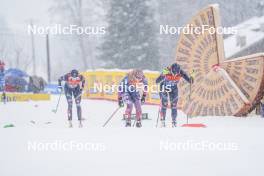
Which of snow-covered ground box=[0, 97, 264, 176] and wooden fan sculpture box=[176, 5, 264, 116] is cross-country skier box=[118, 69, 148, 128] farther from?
wooden fan sculpture box=[176, 5, 264, 116]

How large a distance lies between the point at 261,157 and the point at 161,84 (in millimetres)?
6267

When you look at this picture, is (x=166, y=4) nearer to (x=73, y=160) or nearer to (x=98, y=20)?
(x=98, y=20)

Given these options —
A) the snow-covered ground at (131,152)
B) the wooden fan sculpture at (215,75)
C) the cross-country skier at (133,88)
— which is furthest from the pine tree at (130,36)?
the snow-covered ground at (131,152)

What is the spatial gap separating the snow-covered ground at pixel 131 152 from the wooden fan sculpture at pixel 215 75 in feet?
20.9

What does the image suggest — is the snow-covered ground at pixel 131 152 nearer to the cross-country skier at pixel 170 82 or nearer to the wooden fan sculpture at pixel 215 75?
the cross-country skier at pixel 170 82

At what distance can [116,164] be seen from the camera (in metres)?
7.01

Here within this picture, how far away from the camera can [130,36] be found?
43.1 m

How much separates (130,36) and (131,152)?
118ft

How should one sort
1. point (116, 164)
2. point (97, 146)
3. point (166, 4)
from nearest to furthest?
point (116, 164) < point (97, 146) < point (166, 4)

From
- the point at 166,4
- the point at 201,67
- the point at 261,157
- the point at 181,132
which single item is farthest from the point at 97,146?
the point at 166,4

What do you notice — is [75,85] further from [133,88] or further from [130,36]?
[130,36]

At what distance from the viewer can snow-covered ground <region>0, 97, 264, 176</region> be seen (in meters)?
6.73

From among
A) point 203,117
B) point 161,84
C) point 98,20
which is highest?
point 98,20

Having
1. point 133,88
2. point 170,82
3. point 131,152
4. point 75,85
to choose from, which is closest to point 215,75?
point 170,82
